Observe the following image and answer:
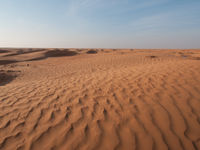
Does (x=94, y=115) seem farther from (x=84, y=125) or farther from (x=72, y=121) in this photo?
(x=72, y=121)

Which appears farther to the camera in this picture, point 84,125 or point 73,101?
point 73,101

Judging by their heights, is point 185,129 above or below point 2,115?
above

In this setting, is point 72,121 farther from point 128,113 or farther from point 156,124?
point 156,124

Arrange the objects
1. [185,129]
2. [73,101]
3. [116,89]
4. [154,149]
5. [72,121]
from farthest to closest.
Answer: [116,89], [73,101], [72,121], [185,129], [154,149]

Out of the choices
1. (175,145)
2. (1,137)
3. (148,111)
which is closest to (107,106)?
(148,111)

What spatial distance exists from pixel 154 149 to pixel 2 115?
327 cm

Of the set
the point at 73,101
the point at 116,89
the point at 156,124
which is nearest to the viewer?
the point at 156,124

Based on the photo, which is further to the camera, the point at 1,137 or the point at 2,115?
the point at 2,115

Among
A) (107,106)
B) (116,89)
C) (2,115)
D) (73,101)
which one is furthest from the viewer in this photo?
(116,89)

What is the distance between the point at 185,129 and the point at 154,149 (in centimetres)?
76

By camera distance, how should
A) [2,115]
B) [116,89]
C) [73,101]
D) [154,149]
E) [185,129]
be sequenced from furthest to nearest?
[116,89] < [73,101] < [2,115] < [185,129] < [154,149]

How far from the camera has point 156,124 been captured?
2.12m

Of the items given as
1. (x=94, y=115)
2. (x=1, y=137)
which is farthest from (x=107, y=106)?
(x=1, y=137)

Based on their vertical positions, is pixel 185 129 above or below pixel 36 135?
above
